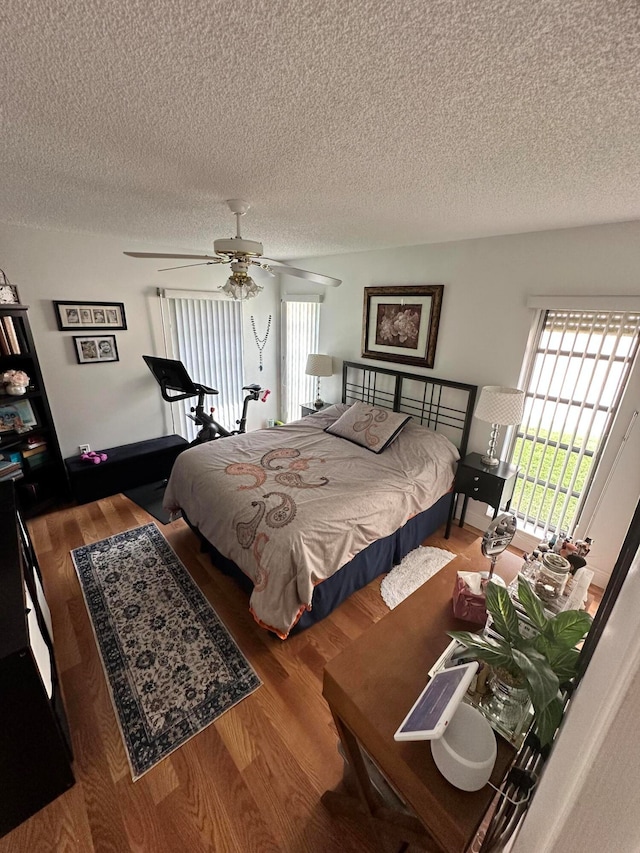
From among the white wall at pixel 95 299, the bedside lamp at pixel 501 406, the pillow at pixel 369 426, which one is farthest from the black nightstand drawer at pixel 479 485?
the white wall at pixel 95 299

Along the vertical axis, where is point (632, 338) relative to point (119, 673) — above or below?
above

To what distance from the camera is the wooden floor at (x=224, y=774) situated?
4.16 ft

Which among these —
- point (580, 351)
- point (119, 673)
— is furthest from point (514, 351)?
point (119, 673)

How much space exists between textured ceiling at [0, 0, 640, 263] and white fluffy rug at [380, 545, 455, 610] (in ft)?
7.44

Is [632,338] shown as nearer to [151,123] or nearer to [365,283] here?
[365,283]

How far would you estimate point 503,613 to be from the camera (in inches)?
33.9

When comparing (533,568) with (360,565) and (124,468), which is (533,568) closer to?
(360,565)

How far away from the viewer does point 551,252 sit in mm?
2350

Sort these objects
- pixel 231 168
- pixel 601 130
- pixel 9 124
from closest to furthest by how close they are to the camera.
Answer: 1. pixel 601 130
2. pixel 9 124
3. pixel 231 168

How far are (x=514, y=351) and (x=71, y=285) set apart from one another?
3.94 meters

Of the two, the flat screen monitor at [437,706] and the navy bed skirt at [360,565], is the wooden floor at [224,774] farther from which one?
the flat screen monitor at [437,706]

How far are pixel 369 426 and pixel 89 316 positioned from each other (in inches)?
115

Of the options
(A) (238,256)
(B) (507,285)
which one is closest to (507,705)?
(A) (238,256)

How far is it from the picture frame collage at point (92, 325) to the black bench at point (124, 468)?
3.20 ft
